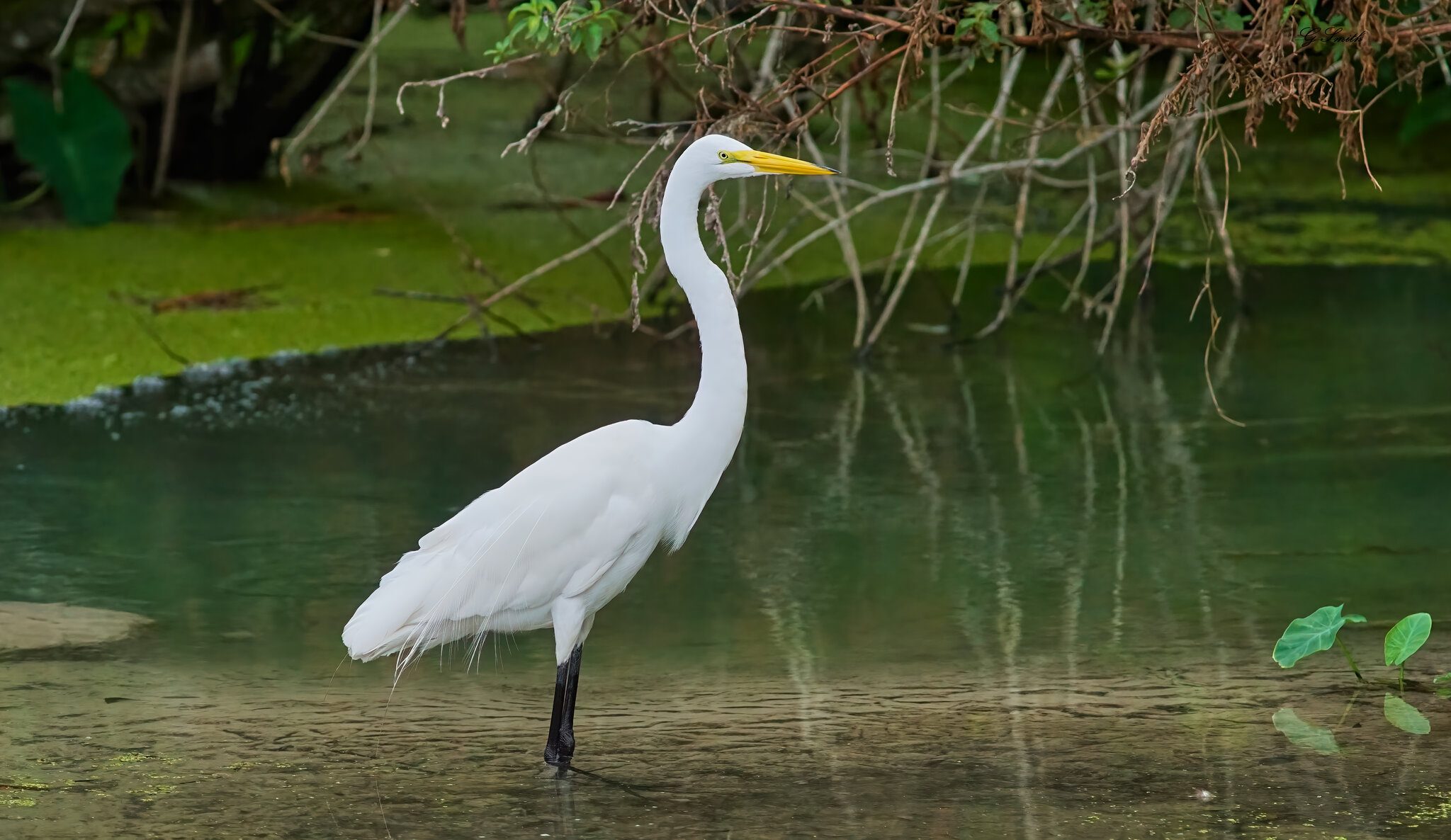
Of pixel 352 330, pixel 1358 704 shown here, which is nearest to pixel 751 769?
pixel 1358 704

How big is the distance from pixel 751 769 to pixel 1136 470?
194cm

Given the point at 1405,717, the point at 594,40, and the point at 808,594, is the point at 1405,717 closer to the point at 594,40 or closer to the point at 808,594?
the point at 808,594

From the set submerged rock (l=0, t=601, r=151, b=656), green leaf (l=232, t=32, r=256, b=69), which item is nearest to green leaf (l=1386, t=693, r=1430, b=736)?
submerged rock (l=0, t=601, r=151, b=656)

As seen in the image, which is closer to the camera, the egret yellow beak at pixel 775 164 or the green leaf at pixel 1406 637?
the egret yellow beak at pixel 775 164

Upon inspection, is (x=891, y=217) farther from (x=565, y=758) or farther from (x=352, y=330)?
(x=565, y=758)

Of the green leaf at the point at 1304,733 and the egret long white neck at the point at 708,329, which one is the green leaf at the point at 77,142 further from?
the green leaf at the point at 1304,733

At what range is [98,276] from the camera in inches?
224

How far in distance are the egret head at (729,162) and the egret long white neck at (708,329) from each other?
0.08ft

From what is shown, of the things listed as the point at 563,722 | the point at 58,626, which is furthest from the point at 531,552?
the point at 58,626

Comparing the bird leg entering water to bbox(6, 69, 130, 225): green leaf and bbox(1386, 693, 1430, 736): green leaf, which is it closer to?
bbox(1386, 693, 1430, 736): green leaf

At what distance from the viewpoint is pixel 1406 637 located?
2682 millimetres

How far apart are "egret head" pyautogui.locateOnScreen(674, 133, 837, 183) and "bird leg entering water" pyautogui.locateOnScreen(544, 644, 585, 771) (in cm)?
73

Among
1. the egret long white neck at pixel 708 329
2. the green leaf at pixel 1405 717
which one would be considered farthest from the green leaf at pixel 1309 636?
the egret long white neck at pixel 708 329

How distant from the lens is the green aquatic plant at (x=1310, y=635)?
8.71ft
